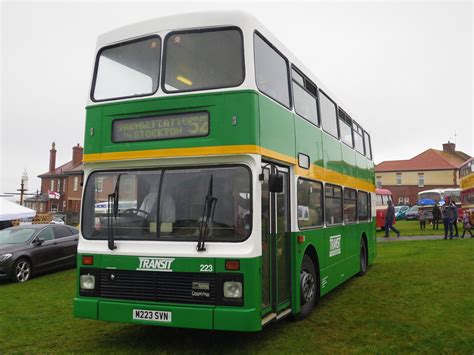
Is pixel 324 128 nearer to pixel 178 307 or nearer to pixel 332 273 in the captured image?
pixel 332 273

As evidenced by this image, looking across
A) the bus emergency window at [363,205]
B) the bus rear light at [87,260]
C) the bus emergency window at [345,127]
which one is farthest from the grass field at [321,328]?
the bus emergency window at [345,127]

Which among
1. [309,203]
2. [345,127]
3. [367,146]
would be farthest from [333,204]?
[367,146]

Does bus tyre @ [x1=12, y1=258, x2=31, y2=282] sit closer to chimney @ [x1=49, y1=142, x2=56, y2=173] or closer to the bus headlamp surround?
the bus headlamp surround

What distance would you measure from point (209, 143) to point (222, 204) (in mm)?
768

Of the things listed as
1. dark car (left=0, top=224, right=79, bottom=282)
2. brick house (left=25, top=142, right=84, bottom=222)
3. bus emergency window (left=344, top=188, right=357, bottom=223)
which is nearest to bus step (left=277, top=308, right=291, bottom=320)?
bus emergency window (left=344, top=188, right=357, bottom=223)

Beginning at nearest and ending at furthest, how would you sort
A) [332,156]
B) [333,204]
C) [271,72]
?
1. [271,72]
2. [333,204]
3. [332,156]

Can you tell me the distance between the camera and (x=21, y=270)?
12891 mm

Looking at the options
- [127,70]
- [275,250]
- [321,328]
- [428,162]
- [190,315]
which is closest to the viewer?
[190,315]

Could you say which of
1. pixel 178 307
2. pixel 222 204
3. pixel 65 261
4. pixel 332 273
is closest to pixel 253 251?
pixel 222 204

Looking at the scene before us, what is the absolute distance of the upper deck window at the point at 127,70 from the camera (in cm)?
647

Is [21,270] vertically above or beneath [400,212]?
beneath

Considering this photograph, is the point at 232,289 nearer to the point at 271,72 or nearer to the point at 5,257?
the point at 271,72

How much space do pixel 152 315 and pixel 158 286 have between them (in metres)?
0.34

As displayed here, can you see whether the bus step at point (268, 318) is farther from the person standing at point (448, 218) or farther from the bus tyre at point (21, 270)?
the person standing at point (448, 218)
